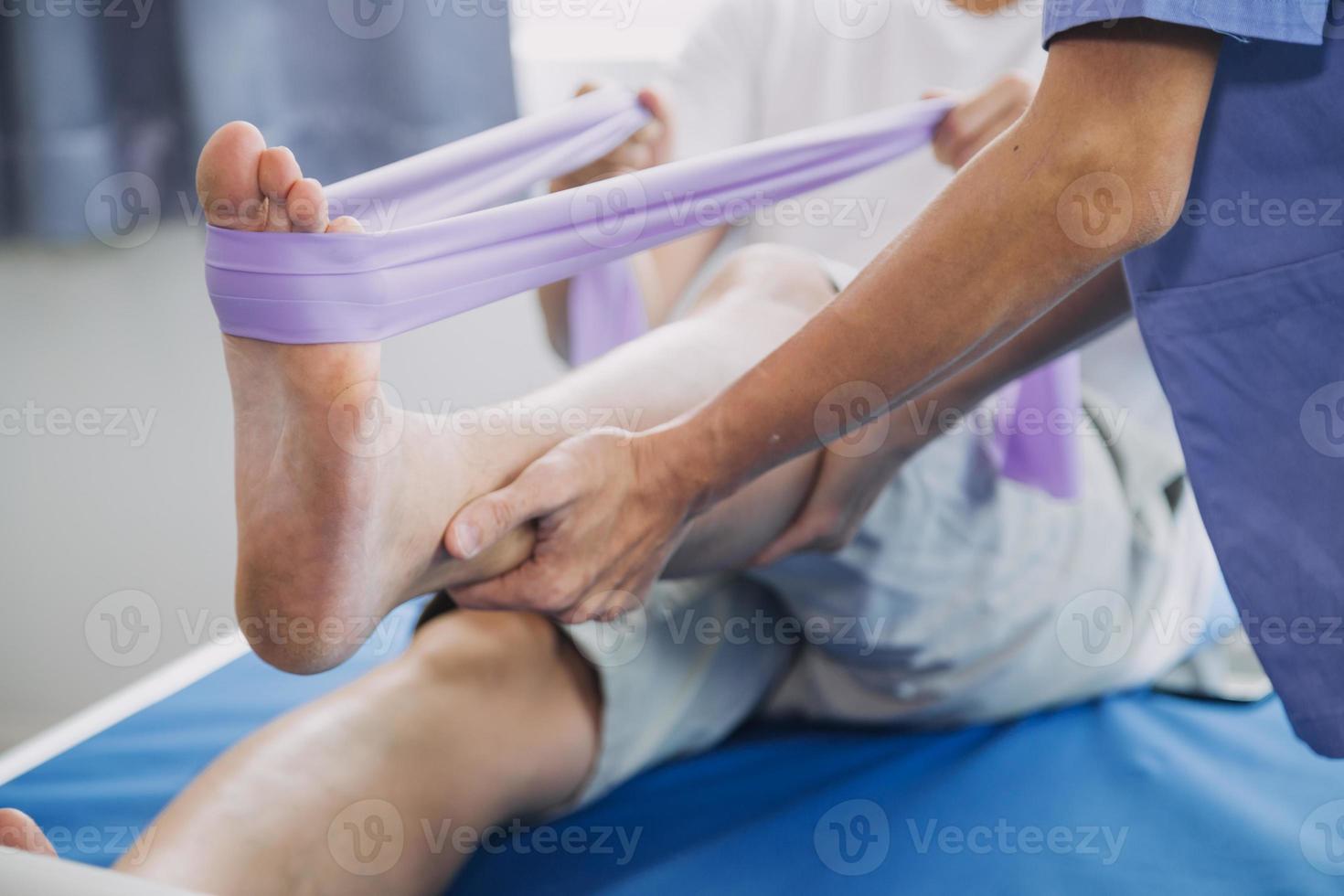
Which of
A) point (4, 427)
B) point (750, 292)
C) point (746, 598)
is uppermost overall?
point (750, 292)

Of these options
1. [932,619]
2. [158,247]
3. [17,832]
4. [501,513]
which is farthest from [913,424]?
[158,247]

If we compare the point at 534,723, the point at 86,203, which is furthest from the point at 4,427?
the point at 534,723

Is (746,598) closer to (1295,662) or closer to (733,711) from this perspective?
(733,711)

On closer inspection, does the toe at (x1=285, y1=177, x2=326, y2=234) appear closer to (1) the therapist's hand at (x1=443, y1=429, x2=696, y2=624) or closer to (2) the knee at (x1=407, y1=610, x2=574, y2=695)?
(1) the therapist's hand at (x1=443, y1=429, x2=696, y2=624)

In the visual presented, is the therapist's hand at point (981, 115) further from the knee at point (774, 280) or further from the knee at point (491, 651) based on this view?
the knee at point (491, 651)

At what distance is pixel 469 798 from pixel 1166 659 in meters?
0.59

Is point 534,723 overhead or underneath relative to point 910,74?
underneath

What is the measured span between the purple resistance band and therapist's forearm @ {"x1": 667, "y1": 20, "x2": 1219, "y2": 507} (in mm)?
131

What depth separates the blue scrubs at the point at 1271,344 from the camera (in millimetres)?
575

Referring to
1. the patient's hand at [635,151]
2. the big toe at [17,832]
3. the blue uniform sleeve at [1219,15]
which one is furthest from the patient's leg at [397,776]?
the blue uniform sleeve at [1219,15]

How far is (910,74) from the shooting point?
124 centimetres

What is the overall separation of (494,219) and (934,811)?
0.50 m

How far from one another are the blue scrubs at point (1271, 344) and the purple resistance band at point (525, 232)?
0.86 ft

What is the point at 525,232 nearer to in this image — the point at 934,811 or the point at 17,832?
the point at 17,832
